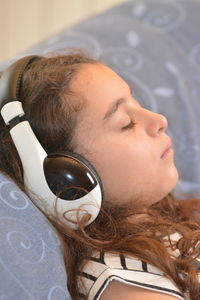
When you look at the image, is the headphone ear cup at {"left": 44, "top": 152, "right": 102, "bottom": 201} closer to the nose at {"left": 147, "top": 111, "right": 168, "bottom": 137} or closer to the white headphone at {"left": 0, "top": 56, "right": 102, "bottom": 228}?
the white headphone at {"left": 0, "top": 56, "right": 102, "bottom": 228}

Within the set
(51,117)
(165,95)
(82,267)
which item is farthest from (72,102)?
(165,95)

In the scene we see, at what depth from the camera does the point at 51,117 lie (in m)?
0.94

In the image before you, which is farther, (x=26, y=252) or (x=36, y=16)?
(x=36, y=16)

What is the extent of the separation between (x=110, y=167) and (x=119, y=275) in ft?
0.65

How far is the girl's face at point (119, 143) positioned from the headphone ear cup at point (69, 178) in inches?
3.6

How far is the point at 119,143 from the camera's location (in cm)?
95

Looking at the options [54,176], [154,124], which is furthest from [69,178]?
[154,124]

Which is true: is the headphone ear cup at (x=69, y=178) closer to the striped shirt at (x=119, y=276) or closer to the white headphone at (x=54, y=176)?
the white headphone at (x=54, y=176)

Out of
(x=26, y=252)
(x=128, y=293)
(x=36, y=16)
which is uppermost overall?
(x=26, y=252)

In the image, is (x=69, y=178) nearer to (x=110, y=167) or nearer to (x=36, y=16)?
(x=110, y=167)

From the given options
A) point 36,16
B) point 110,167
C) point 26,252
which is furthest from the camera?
point 36,16

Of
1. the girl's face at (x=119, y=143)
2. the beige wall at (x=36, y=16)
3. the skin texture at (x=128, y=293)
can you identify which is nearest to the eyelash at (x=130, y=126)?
the girl's face at (x=119, y=143)

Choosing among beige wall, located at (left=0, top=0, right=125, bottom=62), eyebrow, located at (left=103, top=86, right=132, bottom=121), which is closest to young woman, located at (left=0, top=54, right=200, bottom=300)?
eyebrow, located at (left=103, top=86, right=132, bottom=121)

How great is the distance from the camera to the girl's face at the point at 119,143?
949 mm
